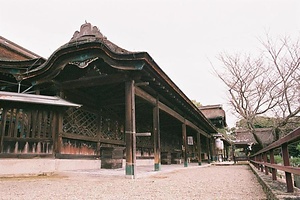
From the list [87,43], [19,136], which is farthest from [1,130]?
[87,43]

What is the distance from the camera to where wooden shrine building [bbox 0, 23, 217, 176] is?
5.70 meters

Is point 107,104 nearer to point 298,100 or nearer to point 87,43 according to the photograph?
point 87,43

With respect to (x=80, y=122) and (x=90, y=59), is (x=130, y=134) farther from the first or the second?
(x=80, y=122)

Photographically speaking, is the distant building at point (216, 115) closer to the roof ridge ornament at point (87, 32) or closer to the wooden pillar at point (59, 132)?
the roof ridge ornament at point (87, 32)

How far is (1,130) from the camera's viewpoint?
5637 mm

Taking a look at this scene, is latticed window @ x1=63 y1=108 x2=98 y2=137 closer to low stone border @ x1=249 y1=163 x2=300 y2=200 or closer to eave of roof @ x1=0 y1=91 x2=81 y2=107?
eave of roof @ x1=0 y1=91 x2=81 y2=107

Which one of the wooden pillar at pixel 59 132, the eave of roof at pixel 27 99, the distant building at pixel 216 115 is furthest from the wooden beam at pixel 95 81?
the distant building at pixel 216 115

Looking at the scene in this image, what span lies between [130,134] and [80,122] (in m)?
2.47

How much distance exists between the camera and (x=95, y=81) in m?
6.43

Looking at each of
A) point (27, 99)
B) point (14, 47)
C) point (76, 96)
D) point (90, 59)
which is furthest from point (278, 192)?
point (14, 47)

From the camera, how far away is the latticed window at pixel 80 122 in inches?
269

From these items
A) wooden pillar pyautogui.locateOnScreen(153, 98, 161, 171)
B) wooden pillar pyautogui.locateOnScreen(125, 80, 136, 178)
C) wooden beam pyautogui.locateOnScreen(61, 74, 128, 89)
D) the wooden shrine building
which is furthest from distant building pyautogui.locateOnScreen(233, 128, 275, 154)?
wooden beam pyautogui.locateOnScreen(61, 74, 128, 89)

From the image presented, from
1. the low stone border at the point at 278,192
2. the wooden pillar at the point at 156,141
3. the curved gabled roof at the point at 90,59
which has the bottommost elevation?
the low stone border at the point at 278,192

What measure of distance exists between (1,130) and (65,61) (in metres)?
2.26
